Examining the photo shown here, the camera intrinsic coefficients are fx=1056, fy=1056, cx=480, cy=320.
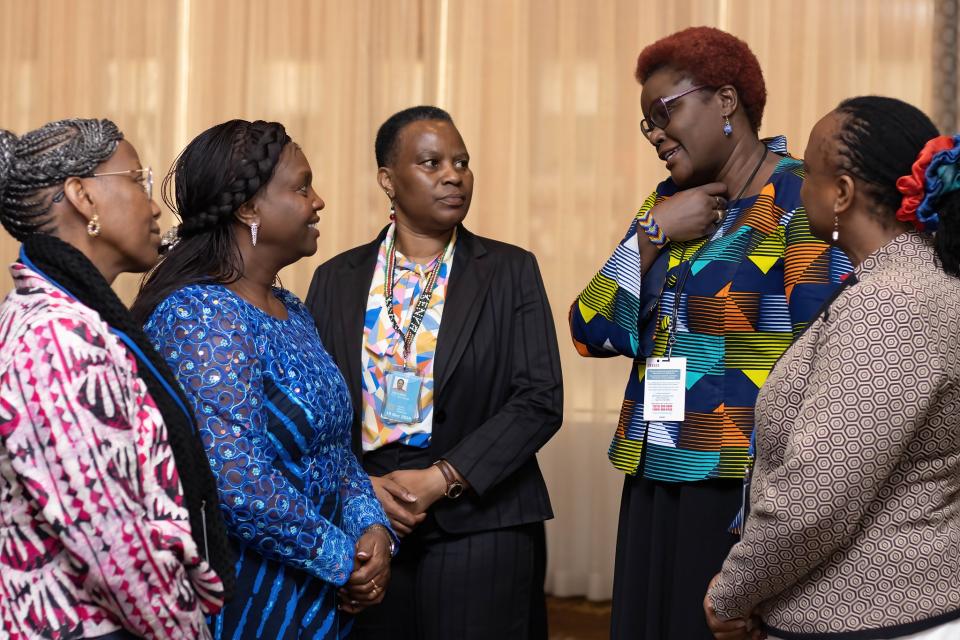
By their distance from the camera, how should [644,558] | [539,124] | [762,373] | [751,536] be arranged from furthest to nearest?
1. [539,124]
2. [644,558]
3. [762,373]
4. [751,536]

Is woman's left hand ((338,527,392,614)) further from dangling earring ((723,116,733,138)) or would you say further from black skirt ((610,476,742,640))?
dangling earring ((723,116,733,138))

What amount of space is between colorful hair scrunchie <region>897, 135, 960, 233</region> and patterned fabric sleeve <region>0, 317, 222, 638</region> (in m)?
1.30

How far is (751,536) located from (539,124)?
3852mm

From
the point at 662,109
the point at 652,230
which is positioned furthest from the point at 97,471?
the point at 662,109

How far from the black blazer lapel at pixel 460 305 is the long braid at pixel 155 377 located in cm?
112

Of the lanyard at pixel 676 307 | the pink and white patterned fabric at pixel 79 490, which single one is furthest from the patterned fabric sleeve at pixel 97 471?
the lanyard at pixel 676 307

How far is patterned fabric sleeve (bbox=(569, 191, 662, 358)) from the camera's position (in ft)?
8.65

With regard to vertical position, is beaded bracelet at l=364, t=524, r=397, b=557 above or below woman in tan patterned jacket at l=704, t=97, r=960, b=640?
below

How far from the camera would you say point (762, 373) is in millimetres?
2408

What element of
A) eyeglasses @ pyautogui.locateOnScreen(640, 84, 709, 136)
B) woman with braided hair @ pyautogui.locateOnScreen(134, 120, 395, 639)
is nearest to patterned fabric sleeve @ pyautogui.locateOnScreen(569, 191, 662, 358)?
eyeglasses @ pyautogui.locateOnScreen(640, 84, 709, 136)

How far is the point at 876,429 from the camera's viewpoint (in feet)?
Answer: 5.47

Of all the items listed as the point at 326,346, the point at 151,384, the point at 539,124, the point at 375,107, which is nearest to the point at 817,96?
the point at 539,124

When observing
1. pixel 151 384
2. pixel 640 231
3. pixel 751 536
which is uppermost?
pixel 640 231

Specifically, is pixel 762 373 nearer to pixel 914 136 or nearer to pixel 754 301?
pixel 754 301
